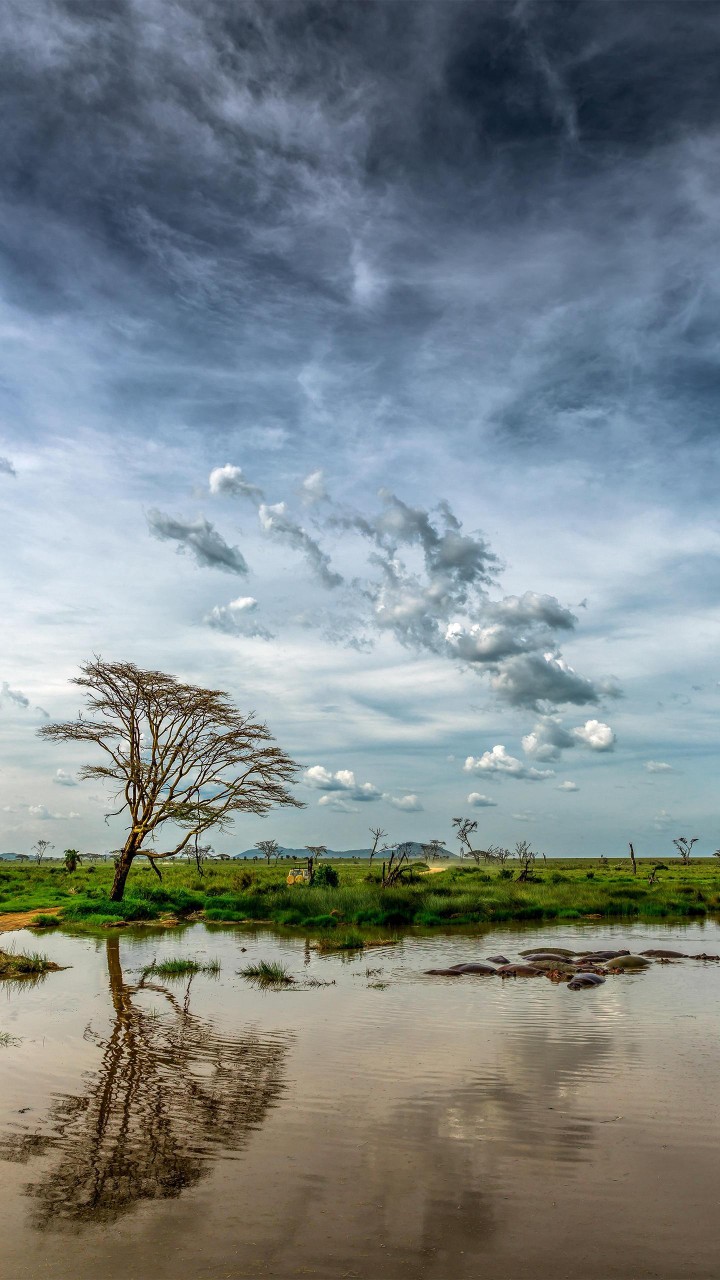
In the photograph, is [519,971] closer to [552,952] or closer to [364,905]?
[552,952]

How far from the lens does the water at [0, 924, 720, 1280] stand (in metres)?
5.32

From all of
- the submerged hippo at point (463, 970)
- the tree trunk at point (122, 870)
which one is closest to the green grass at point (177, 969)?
the submerged hippo at point (463, 970)

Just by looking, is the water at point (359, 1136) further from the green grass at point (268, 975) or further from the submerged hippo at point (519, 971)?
the submerged hippo at point (519, 971)

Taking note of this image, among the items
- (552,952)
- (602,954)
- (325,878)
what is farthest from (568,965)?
(325,878)

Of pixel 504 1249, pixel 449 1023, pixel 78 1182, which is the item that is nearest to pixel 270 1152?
pixel 78 1182

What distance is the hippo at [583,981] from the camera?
607 inches

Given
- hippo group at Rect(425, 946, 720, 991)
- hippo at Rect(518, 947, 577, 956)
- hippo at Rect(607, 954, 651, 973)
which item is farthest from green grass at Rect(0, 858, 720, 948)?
hippo at Rect(607, 954, 651, 973)

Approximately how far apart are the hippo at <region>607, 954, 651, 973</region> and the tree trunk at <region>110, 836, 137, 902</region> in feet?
62.0

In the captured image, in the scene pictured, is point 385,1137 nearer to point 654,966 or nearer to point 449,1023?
point 449,1023

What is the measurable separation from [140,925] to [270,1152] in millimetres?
21540

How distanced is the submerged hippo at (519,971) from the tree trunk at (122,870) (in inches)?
697

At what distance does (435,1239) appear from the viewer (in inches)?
215

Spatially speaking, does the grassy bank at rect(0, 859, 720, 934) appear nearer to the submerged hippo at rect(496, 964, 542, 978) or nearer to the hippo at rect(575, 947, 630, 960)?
the hippo at rect(575, 947, 630, 960)

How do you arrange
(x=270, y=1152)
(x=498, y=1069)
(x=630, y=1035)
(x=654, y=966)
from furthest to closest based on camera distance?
1. (x=654, y=966)
2. (x=630, y=1035)
3. (x=498, y=1069)
4. (x=270, y=1152)
